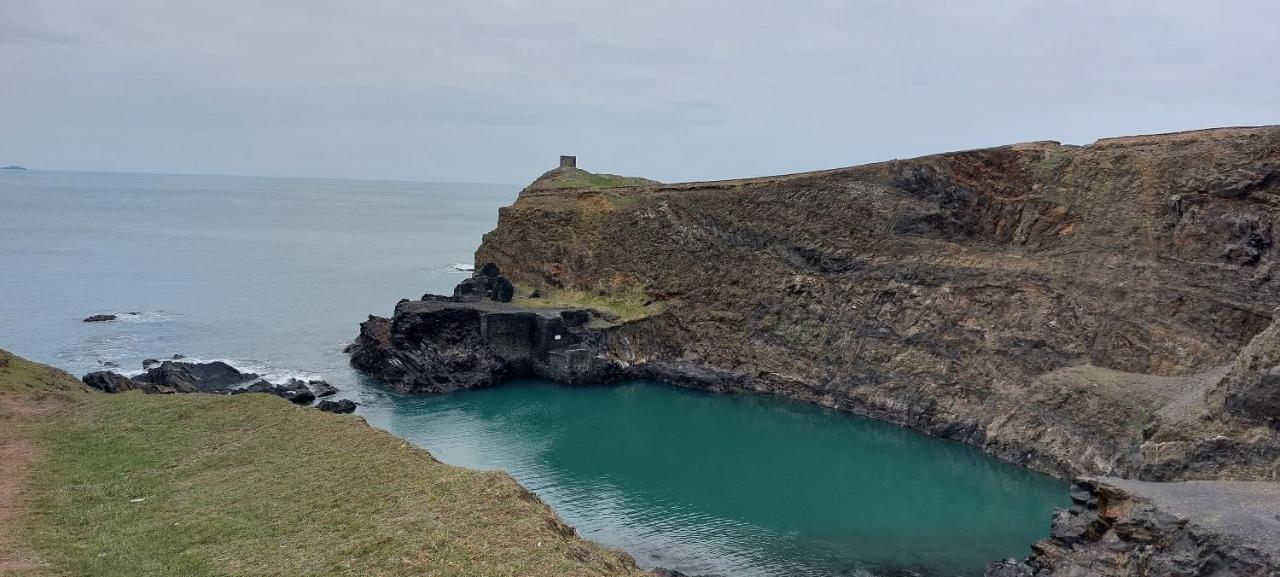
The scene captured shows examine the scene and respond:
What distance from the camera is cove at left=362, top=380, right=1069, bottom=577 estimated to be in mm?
32031

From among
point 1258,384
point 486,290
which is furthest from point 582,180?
point 1258,384

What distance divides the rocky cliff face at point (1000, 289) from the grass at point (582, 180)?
9836 mm

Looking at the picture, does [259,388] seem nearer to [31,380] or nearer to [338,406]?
[338,406]

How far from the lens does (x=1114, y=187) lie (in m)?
49.3

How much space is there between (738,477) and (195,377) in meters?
31.1

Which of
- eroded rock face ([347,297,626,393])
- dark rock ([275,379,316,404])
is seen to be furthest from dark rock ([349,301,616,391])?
dark rock ([275,379,316,404])

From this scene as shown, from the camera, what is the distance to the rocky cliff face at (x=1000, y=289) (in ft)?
134

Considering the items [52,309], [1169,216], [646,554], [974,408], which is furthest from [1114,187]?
[52,309]

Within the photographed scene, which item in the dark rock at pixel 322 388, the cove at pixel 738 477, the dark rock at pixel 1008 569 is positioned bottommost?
the cove at pixel 738 477

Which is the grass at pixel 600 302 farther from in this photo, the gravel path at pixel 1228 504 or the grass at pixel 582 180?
the gravel path at pixel 1228 504

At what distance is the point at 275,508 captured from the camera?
21.9 metres

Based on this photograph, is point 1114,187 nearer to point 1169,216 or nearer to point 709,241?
point 1169,216

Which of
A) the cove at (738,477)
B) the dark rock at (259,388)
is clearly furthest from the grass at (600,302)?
the dark rock at (259,388)

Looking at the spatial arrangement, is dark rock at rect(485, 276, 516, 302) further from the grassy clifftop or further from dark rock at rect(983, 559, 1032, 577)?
dark rock at rect(983, 559, 1032, 577)
